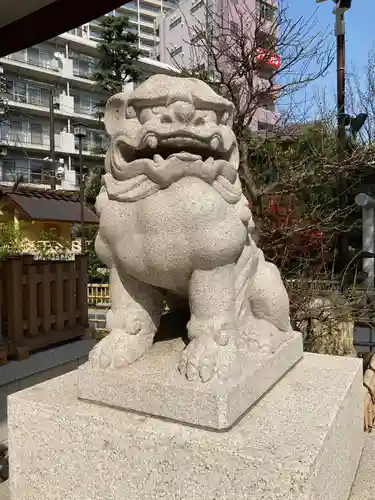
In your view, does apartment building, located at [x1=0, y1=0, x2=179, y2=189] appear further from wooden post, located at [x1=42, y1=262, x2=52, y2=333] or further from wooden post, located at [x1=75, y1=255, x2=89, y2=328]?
wooden post, located at [x1=42, y1=262, x2=52, y2=333]

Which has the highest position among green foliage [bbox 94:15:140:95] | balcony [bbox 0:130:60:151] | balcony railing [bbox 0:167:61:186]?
green foliage [bbox 94:15:140:95]

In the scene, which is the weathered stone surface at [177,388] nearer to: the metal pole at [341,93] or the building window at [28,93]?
the metal pole at [341,93]

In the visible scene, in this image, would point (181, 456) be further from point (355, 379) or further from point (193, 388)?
point (355, 379)

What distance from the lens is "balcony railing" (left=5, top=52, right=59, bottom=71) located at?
22859 millimetres

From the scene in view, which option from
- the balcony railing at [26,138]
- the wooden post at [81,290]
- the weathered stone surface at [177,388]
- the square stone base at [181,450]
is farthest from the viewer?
the balcony railing at [26,138]

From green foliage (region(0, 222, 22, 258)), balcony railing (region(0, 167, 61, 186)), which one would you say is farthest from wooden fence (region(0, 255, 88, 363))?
balcony railing (region(0, 167, 61, 186))

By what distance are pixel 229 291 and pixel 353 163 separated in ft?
8.38

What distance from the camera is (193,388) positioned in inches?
48.6

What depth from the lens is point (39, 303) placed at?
372 cm

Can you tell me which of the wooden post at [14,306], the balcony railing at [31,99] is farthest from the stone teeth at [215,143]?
the balcony railing at [31,99]

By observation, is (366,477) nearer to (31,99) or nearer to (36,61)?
(31,99)

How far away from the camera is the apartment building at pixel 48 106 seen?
22359mm

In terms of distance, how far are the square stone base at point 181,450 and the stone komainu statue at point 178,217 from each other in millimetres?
178

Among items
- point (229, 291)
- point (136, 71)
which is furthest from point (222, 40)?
point (136, 71)
